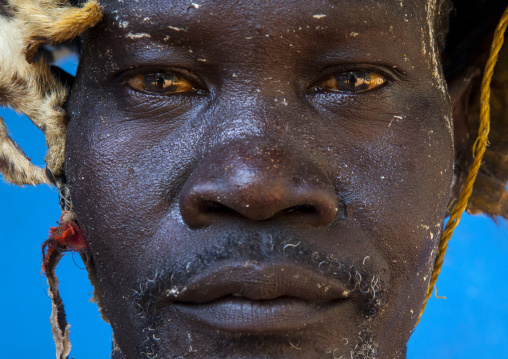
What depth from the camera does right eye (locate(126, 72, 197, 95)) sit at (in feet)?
4.87

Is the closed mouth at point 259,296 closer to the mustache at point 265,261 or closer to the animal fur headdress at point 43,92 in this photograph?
the mustache at point 265,261

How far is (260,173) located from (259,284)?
0.82 ft

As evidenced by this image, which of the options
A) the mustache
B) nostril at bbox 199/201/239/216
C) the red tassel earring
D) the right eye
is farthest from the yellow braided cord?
the red tassel earring

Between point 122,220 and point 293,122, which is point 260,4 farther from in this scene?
point 122,220

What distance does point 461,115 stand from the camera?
6.31 feet

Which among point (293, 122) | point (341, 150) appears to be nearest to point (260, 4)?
point (293, 122)

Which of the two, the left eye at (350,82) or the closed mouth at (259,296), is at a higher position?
the left eye at (350,82)

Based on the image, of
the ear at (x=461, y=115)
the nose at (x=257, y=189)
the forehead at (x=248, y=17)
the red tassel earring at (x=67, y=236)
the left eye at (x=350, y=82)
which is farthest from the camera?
the ear at (x=461, y=115)

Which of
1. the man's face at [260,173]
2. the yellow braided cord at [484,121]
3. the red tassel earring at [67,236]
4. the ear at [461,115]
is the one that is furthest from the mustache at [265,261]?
the ear at [461,115]

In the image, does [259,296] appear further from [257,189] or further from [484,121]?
[484,121]

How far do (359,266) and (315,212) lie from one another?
172 mm

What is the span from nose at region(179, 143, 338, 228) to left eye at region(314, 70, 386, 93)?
251mm

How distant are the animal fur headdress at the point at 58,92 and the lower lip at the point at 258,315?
515 mm

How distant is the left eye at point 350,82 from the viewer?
1.48 m
